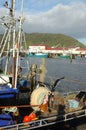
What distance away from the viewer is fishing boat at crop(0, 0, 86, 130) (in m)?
18.0

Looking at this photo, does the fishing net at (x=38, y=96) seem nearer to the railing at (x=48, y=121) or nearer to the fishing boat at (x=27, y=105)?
the fishing boat at (x=27, y=105)

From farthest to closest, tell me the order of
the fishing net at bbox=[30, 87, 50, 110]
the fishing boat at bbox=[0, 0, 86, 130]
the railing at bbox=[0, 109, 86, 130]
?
1. the fishing net at bbox=[30, 87, 50, 110]
2. the fishing boat at bbox=[0, 0, 86, 130]
3. the railing at bbox=[0, 109, 86, 130]

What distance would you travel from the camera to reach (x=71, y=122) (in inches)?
830

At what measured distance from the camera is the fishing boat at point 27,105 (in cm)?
1805

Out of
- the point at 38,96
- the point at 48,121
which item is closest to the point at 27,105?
the point at 38,96

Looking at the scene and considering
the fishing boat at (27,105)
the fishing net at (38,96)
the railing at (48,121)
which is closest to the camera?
the railing at (48,121)

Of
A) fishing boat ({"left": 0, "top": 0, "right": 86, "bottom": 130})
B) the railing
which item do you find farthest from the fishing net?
the railing

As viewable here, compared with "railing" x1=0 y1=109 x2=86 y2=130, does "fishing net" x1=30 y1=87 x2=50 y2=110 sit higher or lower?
higher

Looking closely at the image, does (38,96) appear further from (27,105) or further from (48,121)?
(48,121)

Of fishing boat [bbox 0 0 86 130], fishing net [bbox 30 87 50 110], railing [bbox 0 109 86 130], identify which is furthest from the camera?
fishing net [bbox 30 87 50 110]

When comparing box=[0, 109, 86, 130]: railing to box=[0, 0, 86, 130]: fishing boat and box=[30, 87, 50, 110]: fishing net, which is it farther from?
box=[30, 87, 50, 110]: fishing net

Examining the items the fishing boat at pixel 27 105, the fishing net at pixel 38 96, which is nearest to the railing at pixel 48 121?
the fishing boat at pixel 27 105

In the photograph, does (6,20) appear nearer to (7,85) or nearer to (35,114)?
(7,85)

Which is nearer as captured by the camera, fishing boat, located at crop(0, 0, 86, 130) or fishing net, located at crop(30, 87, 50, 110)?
fishing boat, located at crop(0, 0, 86, 130)
